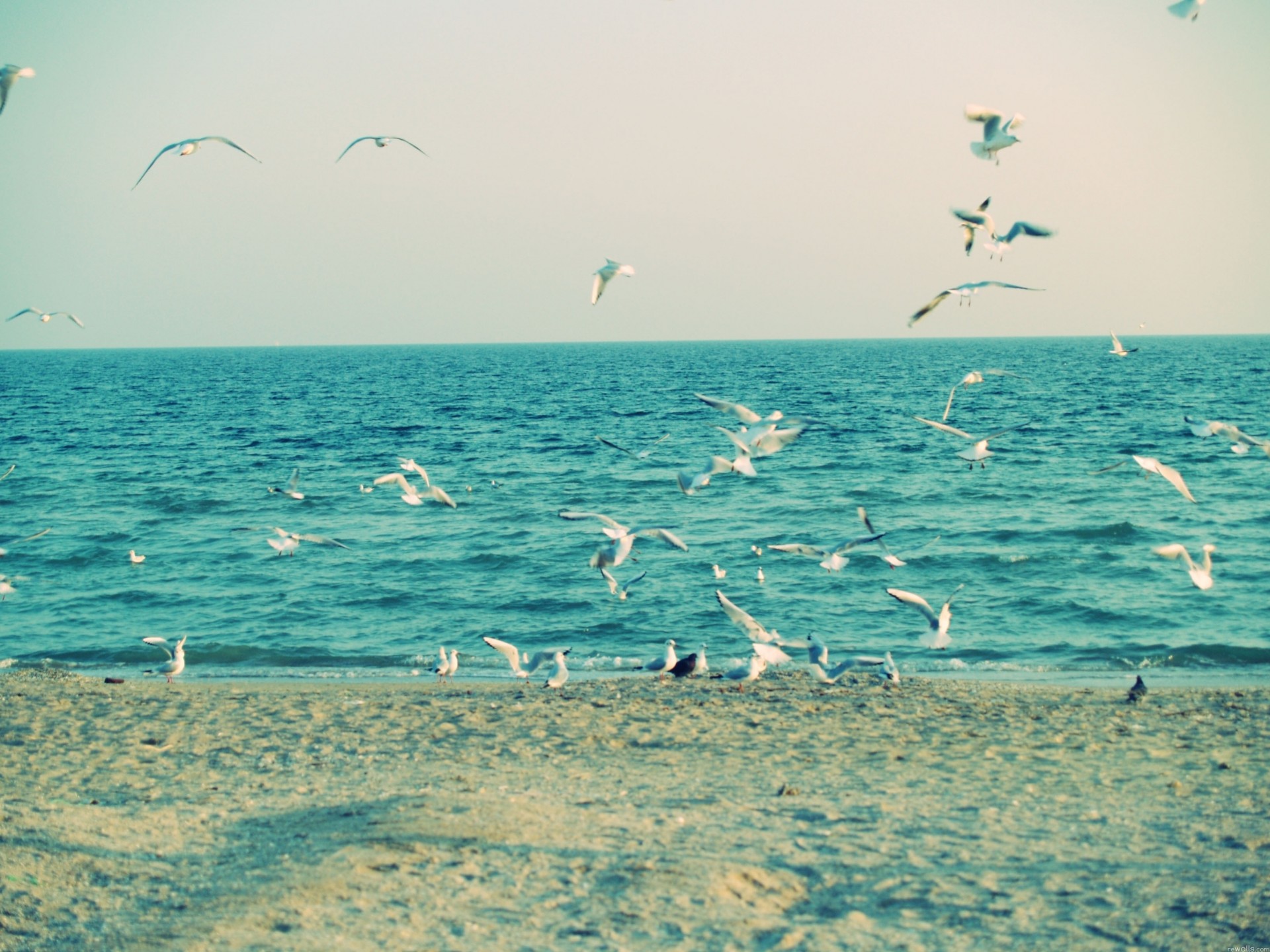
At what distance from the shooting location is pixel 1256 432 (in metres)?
36.3

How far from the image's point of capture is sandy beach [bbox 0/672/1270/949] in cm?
528

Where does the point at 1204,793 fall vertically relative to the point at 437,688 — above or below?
above

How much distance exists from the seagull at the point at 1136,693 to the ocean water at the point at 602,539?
80.5 inches

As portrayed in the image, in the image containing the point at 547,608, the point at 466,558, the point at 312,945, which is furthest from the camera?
the point at 466,558

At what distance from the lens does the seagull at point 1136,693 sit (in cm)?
1034

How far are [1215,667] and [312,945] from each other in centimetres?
1142

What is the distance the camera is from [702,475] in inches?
364

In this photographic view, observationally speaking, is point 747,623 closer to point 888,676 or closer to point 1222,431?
point 888,676

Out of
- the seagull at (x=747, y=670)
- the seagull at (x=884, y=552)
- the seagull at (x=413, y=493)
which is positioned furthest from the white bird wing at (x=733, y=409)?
the seagull at (x=413, y=493)

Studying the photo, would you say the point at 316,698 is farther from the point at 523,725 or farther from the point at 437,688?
the point at 523,725

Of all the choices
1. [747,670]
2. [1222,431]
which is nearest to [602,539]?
[747,670]

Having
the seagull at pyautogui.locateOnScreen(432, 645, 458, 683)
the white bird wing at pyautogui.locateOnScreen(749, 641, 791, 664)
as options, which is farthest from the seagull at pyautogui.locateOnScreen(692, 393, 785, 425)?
the seagull at pyautogui.locateOnScreen(432, 645, 458, 683)

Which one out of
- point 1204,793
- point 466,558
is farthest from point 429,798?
point 466,558

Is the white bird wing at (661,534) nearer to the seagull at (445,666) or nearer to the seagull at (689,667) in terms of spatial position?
the seagull at (689,667)
